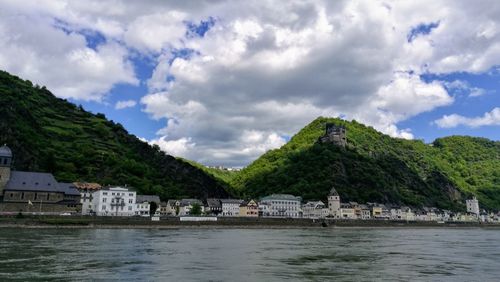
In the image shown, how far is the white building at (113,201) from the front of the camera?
9850 cm

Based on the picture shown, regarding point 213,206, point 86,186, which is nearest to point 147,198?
point 86,186

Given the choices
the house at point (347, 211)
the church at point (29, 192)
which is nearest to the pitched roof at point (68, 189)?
the church at point (29, 192)

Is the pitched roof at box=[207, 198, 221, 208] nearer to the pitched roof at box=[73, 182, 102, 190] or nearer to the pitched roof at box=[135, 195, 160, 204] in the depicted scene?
the pitched roof at box=[135, 195, 160, 204]

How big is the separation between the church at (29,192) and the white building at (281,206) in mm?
63729

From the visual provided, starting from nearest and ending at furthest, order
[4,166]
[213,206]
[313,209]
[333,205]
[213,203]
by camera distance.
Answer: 1. [4,166]
2. [213,206]
3. [213,203]
4. [333,205]
5. [313,209]

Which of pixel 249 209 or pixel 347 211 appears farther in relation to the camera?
pixel 347 211

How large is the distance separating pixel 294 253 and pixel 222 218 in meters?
57.6

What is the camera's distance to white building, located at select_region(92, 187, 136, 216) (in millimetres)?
98500

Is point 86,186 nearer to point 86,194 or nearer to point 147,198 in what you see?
point 86,194

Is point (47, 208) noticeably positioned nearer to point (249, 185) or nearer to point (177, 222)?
point (177, 222)

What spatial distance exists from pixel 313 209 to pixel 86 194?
2882 inches

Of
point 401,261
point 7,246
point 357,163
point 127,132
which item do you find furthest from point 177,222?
point 357,163

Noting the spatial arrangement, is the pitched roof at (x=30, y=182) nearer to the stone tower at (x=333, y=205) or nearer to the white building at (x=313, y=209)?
the white building at (x=313, y=209)

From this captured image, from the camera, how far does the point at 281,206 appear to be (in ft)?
461
